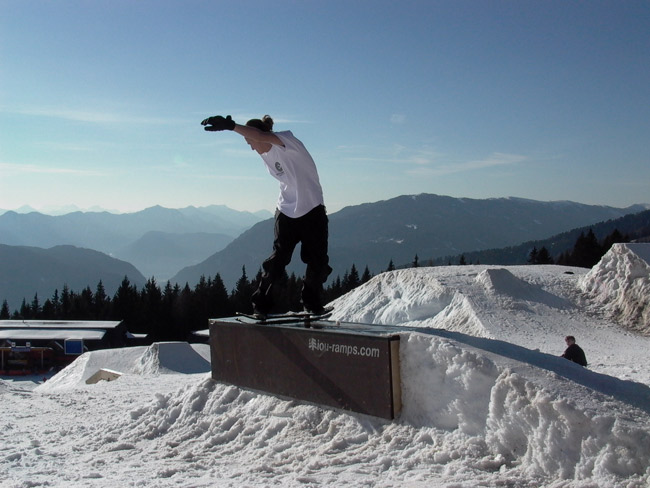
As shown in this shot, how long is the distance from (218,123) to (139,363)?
26034mm

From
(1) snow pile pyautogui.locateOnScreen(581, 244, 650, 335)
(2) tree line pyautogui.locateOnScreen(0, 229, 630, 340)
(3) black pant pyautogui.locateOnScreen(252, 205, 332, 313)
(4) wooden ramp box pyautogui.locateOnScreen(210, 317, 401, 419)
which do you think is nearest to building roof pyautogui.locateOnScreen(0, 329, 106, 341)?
(2) tree line pyautogui.locateOnScreen(0, 229, 630, 340)

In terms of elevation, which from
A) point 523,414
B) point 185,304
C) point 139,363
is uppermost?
point 523,414

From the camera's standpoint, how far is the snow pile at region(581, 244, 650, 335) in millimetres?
25875

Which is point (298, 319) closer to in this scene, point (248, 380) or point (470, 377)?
point (248, 380)

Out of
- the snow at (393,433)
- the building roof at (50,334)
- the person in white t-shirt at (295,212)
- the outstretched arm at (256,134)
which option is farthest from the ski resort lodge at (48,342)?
the outstretched arm at (256,134)

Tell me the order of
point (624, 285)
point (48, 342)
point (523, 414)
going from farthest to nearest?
point (48, 342)
point (624, 285)
point (523, 414)

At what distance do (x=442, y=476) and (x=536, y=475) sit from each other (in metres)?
0.68

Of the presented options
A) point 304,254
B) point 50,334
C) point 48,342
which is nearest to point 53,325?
point 50,334

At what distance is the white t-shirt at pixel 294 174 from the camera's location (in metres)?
6.85

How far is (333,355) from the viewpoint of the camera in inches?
230

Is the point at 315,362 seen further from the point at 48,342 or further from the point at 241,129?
the point at 48,342

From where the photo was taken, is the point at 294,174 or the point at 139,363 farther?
the point at 139,363

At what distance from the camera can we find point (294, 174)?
273 inches

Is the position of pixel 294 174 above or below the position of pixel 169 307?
above
